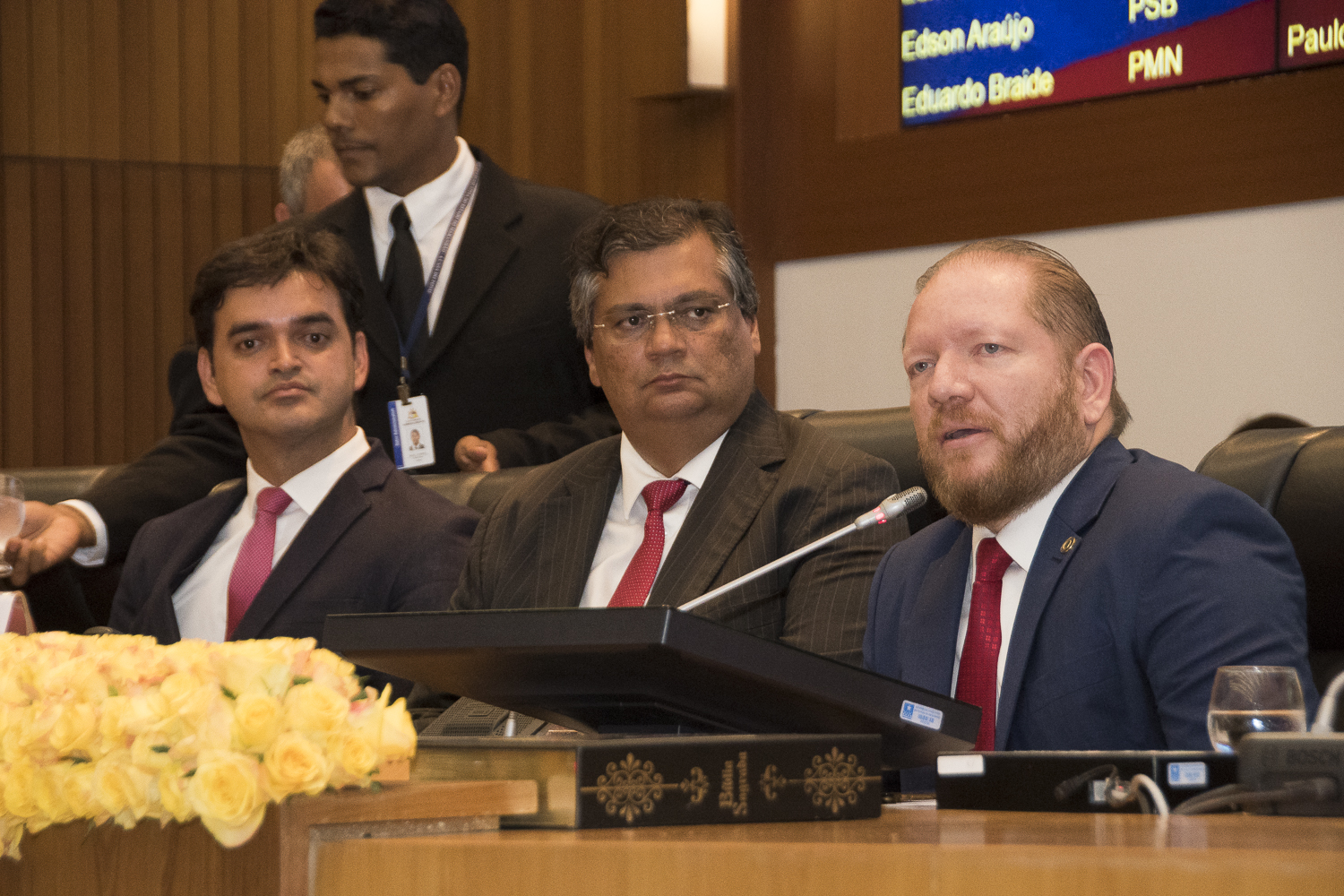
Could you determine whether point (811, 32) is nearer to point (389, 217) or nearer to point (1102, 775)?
point (389, 217)

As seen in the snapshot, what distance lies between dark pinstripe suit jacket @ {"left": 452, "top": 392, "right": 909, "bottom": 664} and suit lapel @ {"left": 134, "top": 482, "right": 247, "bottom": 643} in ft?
2.05

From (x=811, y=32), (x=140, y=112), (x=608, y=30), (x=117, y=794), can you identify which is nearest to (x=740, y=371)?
(x=117, y=794)

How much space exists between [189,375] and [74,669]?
9.02 feet

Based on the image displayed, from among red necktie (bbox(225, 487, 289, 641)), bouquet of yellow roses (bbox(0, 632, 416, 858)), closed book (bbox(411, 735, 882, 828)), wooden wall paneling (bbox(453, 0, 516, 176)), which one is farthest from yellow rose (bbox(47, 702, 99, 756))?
wooden wall paneling (bbox(453, 0, 516, 176))

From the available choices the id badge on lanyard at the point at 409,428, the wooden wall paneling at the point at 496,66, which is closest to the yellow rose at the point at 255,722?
the id badge on lanyard at the point at 409,428

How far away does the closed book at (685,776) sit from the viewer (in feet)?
3.23

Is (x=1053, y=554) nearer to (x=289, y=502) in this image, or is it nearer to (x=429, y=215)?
(x=289, y=502)

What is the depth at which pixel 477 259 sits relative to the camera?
137 inches

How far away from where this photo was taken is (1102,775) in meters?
1.09

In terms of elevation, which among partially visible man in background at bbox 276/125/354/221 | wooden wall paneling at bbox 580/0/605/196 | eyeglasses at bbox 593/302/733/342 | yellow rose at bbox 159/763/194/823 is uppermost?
wooden wall paneling at bbox 580/0/605/196

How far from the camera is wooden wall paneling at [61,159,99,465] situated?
19.4ft

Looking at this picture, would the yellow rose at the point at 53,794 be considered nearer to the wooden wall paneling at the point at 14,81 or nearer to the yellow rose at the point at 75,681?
the yellow rose at the point at 75,681

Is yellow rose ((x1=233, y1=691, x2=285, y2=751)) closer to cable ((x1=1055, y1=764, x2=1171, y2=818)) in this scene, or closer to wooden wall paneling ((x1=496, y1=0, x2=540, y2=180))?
cable ((x1=1055, y1=764, x2=1171, y2=818))

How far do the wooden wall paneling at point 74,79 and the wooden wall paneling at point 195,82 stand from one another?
0.33m
